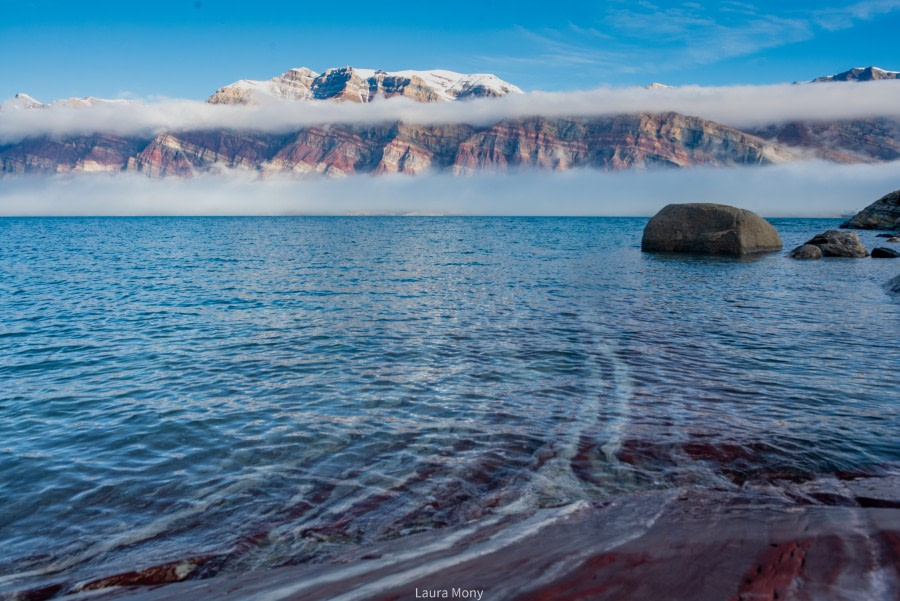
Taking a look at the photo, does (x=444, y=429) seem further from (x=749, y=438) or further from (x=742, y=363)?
(x=742, y=363)

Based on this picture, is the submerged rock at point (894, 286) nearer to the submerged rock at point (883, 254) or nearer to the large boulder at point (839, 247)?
the large boulder at point (839, 247)

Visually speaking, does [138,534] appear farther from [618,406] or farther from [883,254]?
[883,254]

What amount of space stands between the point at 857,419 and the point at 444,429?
5.37 metres

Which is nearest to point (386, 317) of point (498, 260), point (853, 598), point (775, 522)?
point (775, 522)

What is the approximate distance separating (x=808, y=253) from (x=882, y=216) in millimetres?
39560

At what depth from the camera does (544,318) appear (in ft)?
49.9

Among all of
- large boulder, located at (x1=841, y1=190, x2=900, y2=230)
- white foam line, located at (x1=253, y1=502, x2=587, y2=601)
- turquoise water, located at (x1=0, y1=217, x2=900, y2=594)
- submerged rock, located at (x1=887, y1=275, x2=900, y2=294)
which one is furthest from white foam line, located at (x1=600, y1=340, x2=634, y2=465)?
large boulder, located at (x1=841, y1=190, x2=900, y2=230)

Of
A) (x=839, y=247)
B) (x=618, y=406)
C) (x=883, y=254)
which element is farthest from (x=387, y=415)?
(x=839, y=247)

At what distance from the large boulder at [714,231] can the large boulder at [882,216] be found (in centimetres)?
3394

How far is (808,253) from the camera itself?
32219mm

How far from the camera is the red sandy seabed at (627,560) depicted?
2795mm

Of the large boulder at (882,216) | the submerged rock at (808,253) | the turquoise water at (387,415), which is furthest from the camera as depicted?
the large boulder at (882,216)

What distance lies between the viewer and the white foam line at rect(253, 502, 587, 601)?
3.20 m

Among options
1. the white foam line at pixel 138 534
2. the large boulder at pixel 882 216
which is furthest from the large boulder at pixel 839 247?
the white foam line at pixel 138 534
